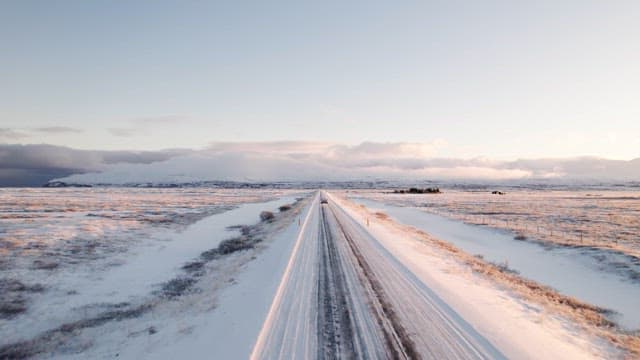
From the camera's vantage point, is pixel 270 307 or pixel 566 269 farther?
pixel 566 269

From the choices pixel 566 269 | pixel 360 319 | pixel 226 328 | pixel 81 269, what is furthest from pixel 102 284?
pixel 566 269

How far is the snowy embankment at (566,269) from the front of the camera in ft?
58.3

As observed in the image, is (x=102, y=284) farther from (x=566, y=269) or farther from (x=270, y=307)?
(x=566, y=269)

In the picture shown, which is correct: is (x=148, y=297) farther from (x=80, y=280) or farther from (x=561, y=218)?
(x=561, y=218)

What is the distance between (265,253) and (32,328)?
1293cm

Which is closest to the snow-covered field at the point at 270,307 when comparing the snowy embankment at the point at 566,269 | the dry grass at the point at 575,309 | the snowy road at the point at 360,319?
the snowy road at the point at 360,319

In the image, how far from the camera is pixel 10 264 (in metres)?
20.7

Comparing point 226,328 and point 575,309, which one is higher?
point 226,328

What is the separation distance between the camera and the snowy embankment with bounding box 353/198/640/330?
17756mm

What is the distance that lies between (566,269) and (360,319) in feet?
60.7

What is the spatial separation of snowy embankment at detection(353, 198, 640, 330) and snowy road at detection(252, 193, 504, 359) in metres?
7.23

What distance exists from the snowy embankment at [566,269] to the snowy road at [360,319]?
23.7 ft

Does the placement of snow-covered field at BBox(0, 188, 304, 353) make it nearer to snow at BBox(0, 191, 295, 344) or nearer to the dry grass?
snow at BBox(0, 191, 295, 344)

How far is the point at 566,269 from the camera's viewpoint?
24.8 metres
